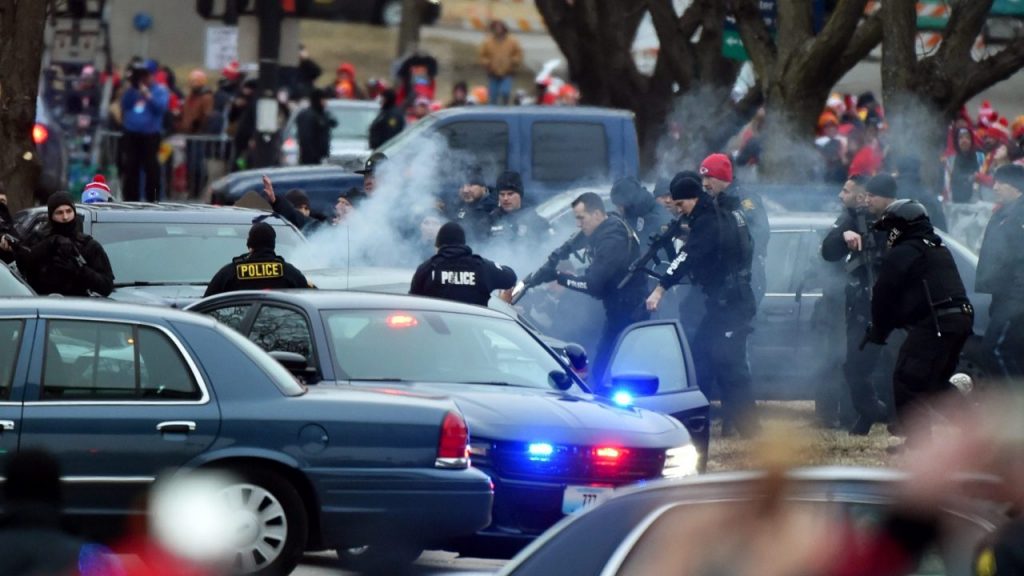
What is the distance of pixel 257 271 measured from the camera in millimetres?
12391

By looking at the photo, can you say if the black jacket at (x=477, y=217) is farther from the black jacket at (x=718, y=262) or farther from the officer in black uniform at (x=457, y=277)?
the officer in black uniform at (x=457, y=277)

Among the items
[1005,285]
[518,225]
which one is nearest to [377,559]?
[1005,285]

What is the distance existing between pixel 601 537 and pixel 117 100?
82.9 ft

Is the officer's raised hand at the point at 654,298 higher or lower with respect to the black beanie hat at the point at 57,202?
lower

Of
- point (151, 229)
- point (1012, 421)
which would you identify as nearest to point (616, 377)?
point (151, 229)

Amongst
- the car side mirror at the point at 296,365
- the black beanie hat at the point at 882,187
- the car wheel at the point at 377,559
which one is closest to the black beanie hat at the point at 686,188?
the black beanie hat at the point at 882,187

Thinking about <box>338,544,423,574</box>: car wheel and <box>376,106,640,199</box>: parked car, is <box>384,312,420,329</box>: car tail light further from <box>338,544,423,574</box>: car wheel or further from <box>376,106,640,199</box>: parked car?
<box>376,106,640,199</box>: parked car

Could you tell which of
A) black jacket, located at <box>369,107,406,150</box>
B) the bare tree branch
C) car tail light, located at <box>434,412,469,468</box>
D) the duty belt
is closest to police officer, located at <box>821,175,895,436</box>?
the duty belt

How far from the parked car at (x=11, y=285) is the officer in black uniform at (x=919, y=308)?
4677mm

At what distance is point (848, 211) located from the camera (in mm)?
13742

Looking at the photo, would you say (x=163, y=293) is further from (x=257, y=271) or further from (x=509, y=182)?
(x=509, y=182)

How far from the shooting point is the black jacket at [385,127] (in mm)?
22859

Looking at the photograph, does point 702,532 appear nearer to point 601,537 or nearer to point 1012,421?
point 1012,421

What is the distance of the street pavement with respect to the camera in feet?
30.8
